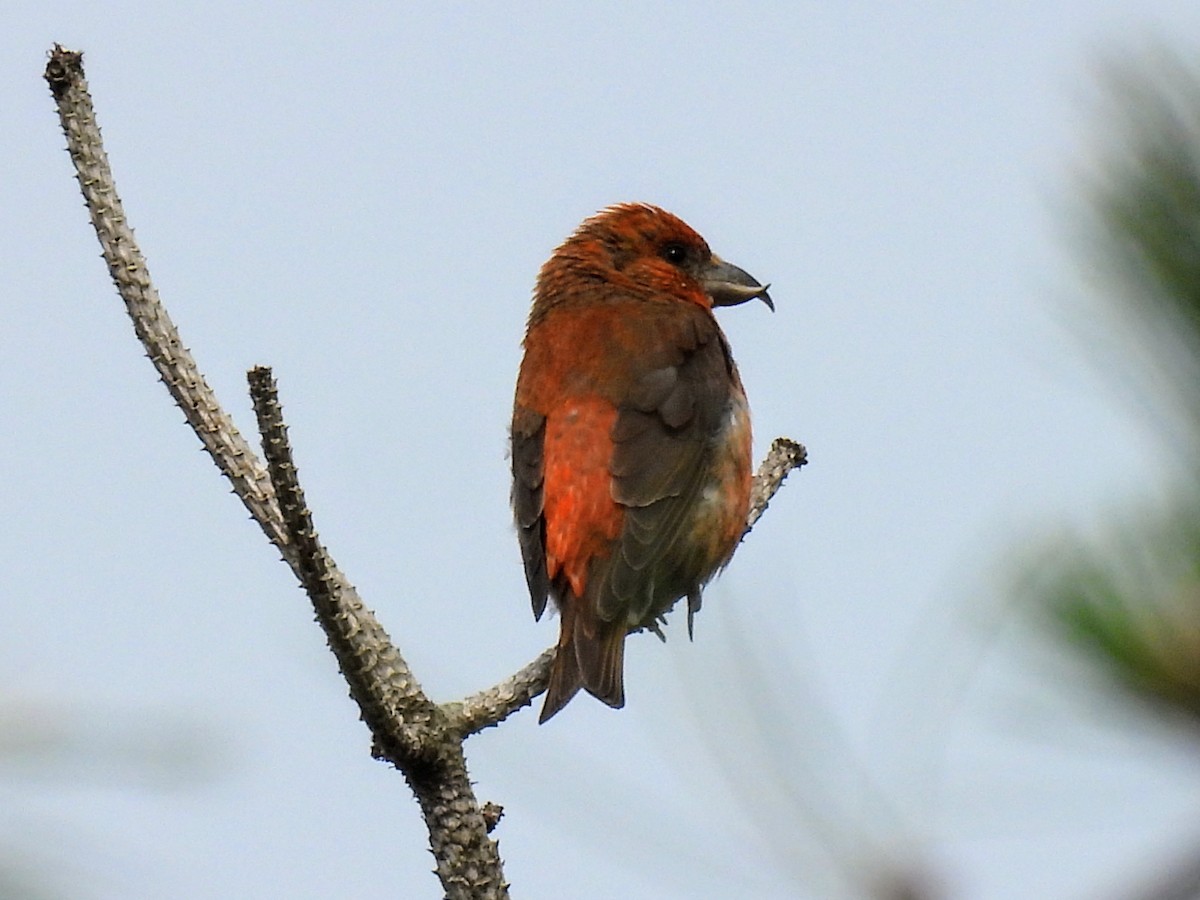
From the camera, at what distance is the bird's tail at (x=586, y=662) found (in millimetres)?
4422

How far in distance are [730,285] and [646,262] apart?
370 mm

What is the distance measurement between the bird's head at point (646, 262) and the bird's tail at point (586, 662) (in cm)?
187

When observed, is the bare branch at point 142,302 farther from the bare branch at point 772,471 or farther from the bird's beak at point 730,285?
Answer: the bird's beak at point 730,285

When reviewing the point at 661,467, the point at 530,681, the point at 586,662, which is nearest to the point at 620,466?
the point at 661,467

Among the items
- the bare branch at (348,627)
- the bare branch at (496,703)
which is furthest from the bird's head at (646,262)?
the bare branch at (348,627)

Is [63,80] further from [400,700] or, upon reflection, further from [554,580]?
[554,580]

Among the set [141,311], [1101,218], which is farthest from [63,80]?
[1101,218]

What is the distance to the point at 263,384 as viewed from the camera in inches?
106

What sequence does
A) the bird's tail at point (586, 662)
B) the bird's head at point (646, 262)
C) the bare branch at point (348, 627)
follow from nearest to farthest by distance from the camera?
the bare branch at point (348, 627) → the bird's tail at point (586, 662) → the bird's head at point (646, 262)

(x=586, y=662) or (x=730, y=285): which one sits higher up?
(x=730, y=285)

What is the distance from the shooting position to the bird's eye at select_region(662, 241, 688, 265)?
669cm

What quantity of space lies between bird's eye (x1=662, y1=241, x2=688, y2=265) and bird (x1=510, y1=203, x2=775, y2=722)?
33 cm

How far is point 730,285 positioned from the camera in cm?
668

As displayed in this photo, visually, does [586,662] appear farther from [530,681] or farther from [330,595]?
[330,595]
